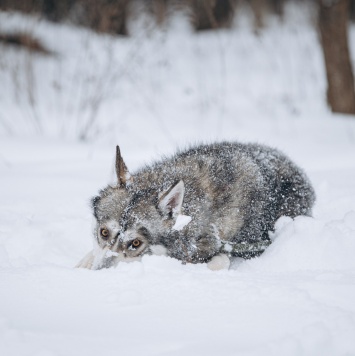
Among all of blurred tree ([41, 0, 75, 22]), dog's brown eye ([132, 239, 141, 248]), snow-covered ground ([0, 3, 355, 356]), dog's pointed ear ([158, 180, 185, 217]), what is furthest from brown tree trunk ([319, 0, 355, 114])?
dog's brown eye ([132, 239, 141, 248])

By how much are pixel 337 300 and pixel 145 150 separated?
198 inches

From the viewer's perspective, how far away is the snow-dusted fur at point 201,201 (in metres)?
3.20

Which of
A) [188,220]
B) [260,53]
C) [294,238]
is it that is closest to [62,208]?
[188,220]

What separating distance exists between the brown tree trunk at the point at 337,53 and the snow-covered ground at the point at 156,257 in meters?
0.36

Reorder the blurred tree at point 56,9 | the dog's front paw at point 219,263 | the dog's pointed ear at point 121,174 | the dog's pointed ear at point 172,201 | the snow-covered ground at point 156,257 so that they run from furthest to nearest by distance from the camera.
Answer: the blurred tree at point 56,9 < the dog's pointed ear at point 121,174 < the dog's front paw at point 219,263 < the dog's pointed ear at point 172,201 < the snow-covered ground at point 156,257

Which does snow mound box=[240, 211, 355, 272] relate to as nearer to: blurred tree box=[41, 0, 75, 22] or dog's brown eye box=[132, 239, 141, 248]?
dog's brown eye box=[132, 239, 141, 248]

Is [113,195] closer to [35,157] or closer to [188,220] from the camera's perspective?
[188,220]

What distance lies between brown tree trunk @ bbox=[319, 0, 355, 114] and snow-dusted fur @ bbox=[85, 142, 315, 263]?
493 centimetres

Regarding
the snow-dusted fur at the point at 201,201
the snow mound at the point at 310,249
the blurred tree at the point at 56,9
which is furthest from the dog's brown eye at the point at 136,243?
the blurred tree at the point at 56,9

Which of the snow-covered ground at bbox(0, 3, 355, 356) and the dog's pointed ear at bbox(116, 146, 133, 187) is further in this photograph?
the dog's pointed ear at bbox(116, 146, 133, 187)

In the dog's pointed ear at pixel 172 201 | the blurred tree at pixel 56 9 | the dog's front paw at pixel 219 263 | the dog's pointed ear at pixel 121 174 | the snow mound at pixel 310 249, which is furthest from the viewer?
the blurred tree at pixel 56 9

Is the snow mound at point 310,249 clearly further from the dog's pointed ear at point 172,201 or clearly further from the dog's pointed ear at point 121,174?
the dog's pointed ear at point 121,174

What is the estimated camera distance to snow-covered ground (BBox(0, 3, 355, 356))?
84.4 inches

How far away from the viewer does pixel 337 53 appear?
870 centimetres
